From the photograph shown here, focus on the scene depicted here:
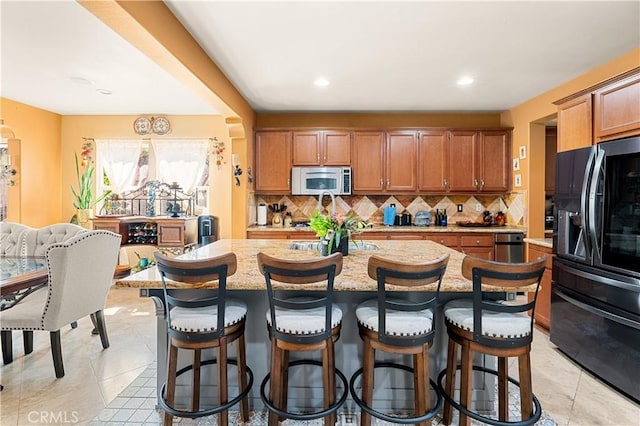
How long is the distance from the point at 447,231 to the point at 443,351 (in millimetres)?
2517

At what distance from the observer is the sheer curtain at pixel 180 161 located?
4977 mm

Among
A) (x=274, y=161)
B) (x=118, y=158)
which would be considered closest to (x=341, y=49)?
(x=274, y=161)

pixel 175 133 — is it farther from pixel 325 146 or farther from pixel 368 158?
pixel 368 158

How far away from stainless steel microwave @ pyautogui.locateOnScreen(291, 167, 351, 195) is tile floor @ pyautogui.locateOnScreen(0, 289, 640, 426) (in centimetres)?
264

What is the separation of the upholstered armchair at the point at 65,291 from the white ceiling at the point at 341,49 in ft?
5.42

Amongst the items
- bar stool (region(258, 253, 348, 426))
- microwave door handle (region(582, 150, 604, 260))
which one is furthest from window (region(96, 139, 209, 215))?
microwave door handle (region(582, 150, 604, 260))

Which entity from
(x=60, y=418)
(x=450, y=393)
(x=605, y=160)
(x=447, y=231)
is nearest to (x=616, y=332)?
(x=605, y=160)

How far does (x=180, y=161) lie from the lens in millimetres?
5004

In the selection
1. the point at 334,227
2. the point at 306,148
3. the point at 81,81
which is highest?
the point at 81,81

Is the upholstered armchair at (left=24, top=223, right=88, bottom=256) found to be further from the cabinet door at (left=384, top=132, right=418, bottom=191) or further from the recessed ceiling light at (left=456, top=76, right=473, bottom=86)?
the recessed ceiling light at (left=456, top=76, right=473, bottom=86)

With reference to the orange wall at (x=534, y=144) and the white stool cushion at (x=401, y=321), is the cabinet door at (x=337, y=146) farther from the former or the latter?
the white stool cushion at (x=401, y=321)

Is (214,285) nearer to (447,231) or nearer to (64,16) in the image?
(64,16)

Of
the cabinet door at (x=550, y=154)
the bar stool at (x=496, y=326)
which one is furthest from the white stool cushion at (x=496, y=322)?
the cabinet door at (x=550, y=154)

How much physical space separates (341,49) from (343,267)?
6.12 ft
